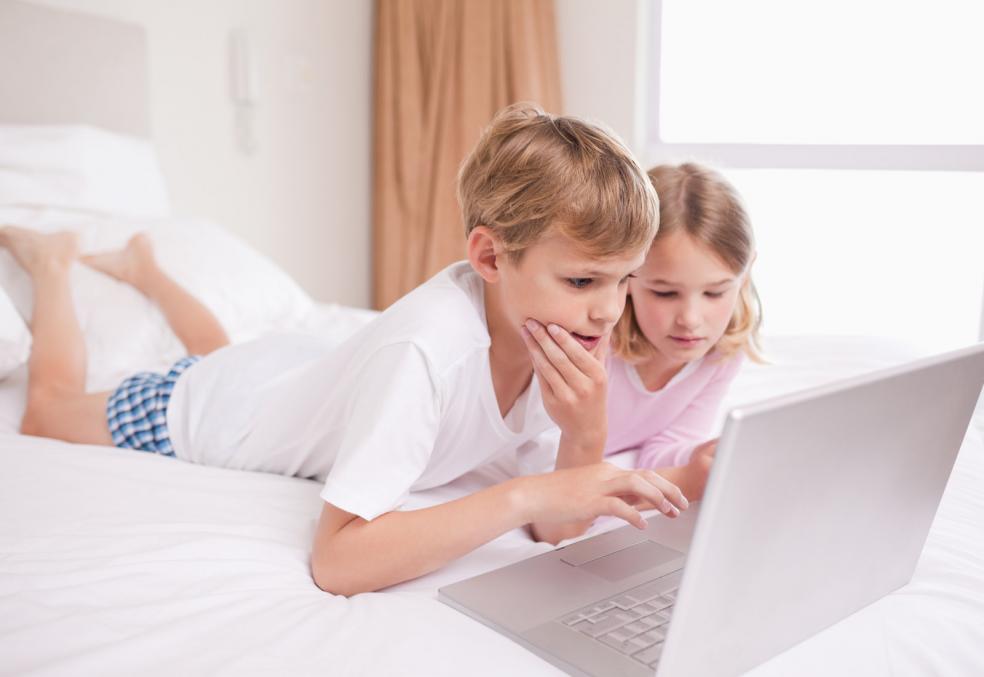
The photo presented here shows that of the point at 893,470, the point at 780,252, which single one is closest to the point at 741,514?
the point at 893,470

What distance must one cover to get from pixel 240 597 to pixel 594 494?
385mm

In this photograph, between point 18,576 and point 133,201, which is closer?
point 18,576

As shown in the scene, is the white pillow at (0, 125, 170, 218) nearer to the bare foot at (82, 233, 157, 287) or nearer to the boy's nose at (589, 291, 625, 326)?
the bare foot at (82, 233, 157, 287)

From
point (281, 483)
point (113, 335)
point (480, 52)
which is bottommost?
point (281, 483)

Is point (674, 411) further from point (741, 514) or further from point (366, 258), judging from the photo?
point (366, 258)

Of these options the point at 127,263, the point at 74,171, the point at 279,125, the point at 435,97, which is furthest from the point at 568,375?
the point at 435,97

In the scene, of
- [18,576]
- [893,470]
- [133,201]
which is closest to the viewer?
[893,470]

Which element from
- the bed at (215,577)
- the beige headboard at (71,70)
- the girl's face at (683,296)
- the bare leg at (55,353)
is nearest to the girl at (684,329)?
the girl's face at (683,296)

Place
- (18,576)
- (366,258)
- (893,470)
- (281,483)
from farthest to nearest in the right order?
(366,258) → (281,483) → (18,576) → (893,470)

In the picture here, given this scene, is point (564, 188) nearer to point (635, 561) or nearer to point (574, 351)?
point (574, 351)

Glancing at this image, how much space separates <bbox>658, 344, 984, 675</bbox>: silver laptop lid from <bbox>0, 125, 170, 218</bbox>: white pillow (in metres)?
1.79

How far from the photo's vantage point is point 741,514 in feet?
1.96

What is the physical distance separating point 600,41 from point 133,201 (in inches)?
70.0

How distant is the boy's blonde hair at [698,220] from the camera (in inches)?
50.3
